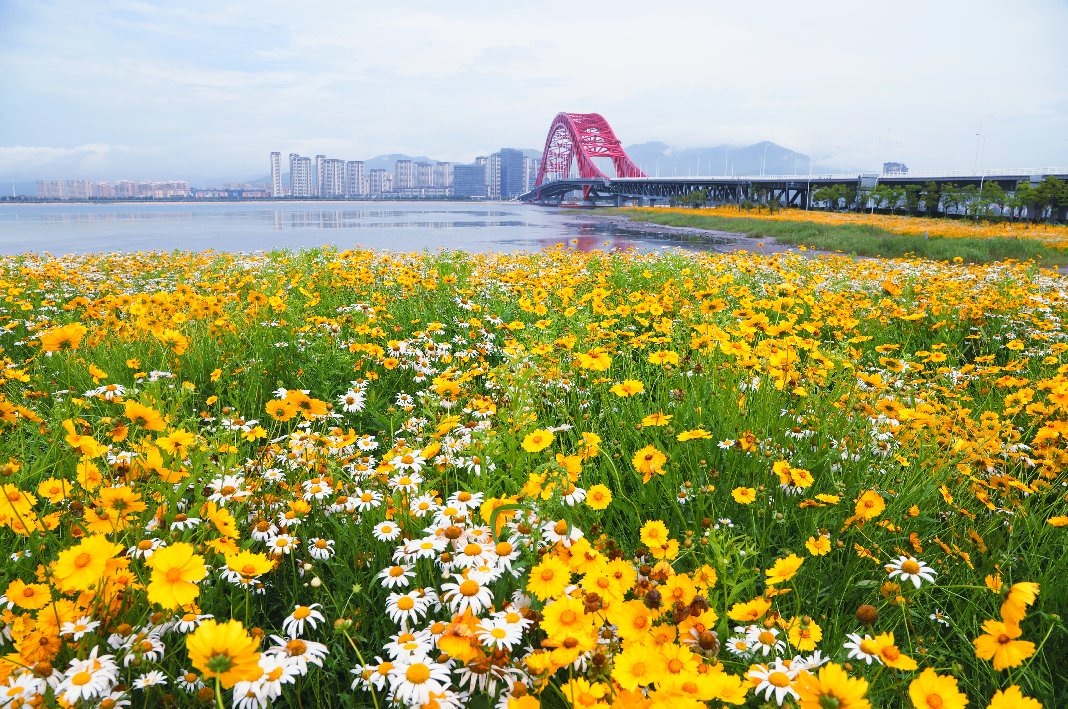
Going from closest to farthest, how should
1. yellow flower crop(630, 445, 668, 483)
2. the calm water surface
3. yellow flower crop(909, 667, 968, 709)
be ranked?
yellow flower crop(909, 667, 968, 709)
yellow flower crop(630, 445, 668, 483)
the calm water surface

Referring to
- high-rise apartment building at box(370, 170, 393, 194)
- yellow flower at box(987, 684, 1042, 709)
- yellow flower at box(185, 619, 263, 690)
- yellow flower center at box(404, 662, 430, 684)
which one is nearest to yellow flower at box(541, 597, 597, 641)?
yellow flower center at box(404, 662, 430, 684)

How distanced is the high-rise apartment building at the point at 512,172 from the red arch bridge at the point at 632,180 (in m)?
89.0

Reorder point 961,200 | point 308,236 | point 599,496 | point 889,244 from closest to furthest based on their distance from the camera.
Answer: point 599,496 < point 889,244 < point 308,236 < point 961,200

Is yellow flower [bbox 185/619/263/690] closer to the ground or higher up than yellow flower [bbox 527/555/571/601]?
higher up

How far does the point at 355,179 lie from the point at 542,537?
186 metres

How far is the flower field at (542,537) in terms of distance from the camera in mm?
1143

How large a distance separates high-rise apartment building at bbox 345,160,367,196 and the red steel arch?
98.0m

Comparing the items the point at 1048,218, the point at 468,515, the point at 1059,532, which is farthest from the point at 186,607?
the point at 1048,218

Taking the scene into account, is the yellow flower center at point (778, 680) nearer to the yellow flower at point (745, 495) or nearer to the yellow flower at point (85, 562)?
the yellow flower at point (745, 495)

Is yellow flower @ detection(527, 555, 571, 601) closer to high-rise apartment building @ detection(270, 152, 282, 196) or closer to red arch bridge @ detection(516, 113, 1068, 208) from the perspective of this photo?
red arch bridge @ detection(516, 113, 1068, 208)

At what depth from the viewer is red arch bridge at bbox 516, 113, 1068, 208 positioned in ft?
139

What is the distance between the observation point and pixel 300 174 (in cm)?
17575

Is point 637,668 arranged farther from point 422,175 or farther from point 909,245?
point 422,175

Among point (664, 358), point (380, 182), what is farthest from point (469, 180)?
point (664, 358)
